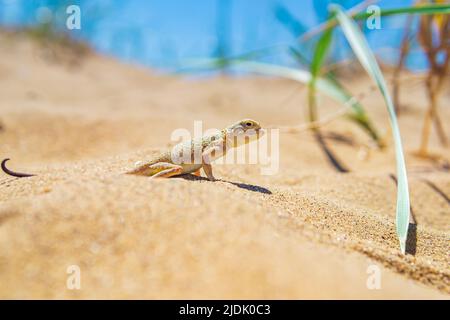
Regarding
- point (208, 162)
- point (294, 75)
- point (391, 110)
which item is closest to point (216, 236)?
point (208, 162)

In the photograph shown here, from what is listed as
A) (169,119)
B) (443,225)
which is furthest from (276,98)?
(443,225)

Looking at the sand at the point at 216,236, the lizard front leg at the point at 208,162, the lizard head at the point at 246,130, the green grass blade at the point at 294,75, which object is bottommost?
the sand at the point at 216,236

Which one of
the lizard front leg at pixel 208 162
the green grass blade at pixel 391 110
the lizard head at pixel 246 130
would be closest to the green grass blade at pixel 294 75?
the green grass blade at pixel 391 110

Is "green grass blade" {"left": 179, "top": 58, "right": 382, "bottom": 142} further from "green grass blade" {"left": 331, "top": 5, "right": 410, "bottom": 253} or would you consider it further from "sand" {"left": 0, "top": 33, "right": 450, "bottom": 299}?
"sand" {"left": 0, "top": 33, "right": 450, "bottom": 299}

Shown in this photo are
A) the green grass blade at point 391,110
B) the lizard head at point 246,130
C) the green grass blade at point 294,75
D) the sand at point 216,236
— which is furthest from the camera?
the green grass blade at point 294,75

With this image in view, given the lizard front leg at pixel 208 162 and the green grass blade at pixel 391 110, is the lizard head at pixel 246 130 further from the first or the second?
the green grass blade at pixel 391 110
